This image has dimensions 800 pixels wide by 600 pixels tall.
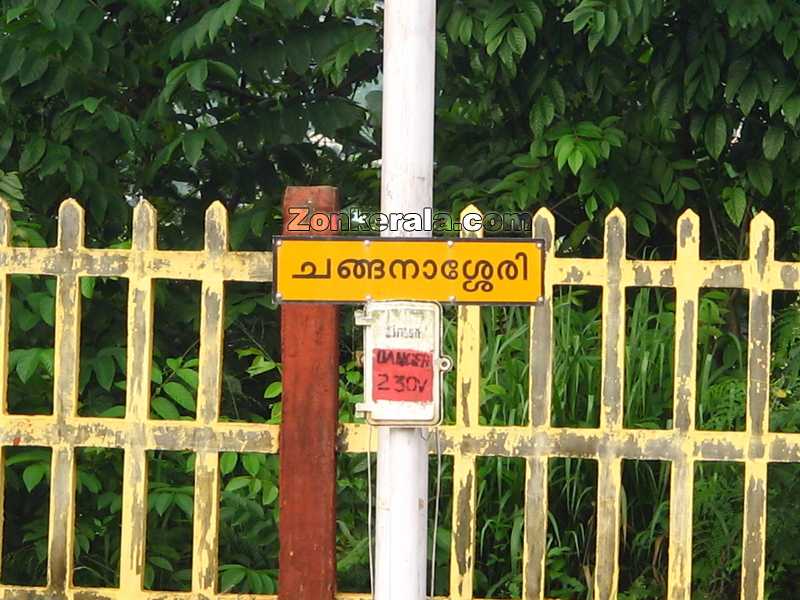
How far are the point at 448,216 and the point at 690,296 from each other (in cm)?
125

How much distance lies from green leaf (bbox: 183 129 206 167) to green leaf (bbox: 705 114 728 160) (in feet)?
6.45

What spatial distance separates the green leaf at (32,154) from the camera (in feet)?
16.5

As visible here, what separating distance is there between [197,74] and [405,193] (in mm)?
2257

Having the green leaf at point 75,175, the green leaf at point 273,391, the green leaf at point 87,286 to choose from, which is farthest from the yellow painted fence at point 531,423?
the green leaf at point 75,175

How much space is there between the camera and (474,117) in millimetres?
5930

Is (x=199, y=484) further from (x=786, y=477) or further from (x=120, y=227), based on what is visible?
(x=786, y=477)

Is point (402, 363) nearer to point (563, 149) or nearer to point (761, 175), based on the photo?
point (563, 149)

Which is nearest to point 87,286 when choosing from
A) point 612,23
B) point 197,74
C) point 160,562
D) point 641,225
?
point 197,74

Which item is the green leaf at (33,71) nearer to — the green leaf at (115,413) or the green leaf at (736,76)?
the green leaf at (115,413)

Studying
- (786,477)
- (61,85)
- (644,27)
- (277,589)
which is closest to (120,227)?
(61,85)

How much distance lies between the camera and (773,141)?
16.6 ft

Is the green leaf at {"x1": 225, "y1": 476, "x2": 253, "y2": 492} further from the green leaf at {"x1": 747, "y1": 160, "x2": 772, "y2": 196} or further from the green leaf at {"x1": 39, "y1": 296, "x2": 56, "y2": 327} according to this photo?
the green leaf at {"x1": 747, "y1": 160, "x2": 772, "y2": 196}

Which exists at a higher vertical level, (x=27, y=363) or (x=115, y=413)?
(x=27, y=363)

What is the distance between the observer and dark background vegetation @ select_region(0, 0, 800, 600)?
4738 millimetres
